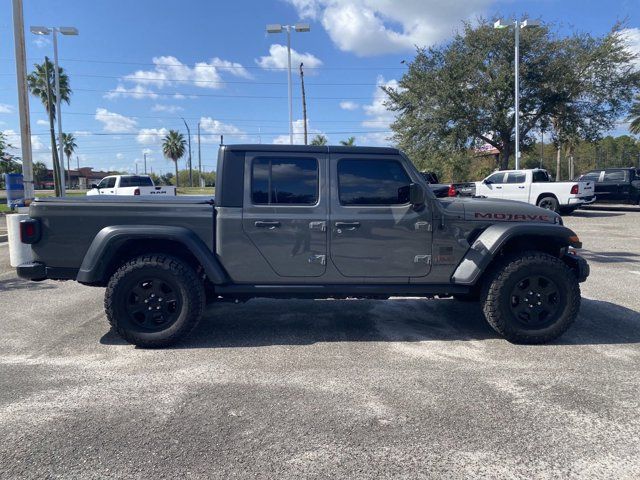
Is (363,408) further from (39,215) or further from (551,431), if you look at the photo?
(39,215)

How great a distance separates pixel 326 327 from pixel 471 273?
64.3 inches

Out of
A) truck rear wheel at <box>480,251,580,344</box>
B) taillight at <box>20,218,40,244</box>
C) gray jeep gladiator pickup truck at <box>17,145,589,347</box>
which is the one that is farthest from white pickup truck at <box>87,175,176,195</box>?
truck rear wheel at <box>480,251,580,344</box>

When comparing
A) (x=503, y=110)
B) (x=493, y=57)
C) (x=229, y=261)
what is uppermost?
(x=493, y=57)

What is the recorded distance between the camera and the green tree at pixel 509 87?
25.3m

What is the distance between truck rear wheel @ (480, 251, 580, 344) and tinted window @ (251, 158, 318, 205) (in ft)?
6.38

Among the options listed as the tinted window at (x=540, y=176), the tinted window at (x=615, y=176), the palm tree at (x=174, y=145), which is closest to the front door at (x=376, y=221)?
the tinted window at (x=540, y=176)

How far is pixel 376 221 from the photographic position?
4.50 metres

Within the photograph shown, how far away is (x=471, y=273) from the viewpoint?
4.50m

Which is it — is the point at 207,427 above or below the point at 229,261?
below

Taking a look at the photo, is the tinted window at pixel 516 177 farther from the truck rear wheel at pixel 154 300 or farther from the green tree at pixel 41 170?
the green tree at pixel 41 170

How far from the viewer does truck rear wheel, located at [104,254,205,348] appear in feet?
14.4

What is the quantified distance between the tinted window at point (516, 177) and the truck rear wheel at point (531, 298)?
15575 mm

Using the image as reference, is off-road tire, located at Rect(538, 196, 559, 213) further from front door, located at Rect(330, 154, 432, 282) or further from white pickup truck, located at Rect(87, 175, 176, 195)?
white pickup truck, located at Rect(87, 175, 176, 195)

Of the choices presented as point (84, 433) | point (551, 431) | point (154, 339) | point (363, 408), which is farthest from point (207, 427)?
point (551, 431)
